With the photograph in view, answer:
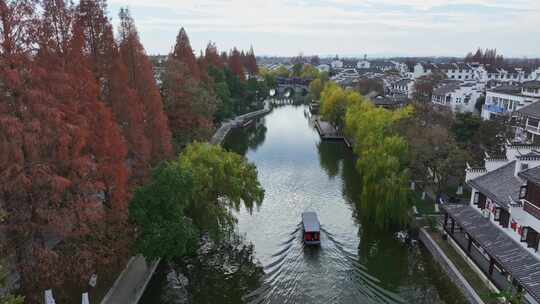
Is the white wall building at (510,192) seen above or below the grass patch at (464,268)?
above

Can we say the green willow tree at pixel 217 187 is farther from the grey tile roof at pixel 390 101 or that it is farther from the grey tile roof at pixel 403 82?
the grey tile roof at pixel 403 82

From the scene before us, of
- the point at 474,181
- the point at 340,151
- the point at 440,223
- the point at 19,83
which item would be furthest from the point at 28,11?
the point at 340,151

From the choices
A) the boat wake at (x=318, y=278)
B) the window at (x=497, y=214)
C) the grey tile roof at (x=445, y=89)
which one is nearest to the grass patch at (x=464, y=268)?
the window at (x=497, y=214)

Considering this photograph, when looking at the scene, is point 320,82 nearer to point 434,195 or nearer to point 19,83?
point 434,195

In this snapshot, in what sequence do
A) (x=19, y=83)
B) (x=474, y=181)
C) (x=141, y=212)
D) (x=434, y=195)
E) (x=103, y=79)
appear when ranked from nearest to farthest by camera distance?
1. (x=19, y=83)
2. (x=141, y=212)
3. (x=103, y=79)
4. (x=474, y=181)
5. (x=434, y=195)

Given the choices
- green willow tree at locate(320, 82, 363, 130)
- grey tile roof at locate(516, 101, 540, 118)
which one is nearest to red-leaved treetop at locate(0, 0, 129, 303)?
grey tile roof at locate(516, 101, 540, 118)

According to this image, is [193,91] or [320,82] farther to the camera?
[320,82]
